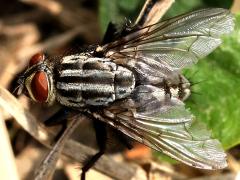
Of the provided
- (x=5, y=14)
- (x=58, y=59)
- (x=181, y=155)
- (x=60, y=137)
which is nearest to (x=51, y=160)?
(x=60, y=137)

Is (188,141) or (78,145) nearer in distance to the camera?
(188,141)

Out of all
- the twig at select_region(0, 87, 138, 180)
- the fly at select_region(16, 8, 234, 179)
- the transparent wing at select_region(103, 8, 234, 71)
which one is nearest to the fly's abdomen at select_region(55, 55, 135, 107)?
the fly at select_region(16, 8, 234, 179)

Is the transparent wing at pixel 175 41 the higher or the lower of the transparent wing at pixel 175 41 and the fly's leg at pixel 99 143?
the higher

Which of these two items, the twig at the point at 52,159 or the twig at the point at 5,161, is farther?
the twig at the point at 52,159

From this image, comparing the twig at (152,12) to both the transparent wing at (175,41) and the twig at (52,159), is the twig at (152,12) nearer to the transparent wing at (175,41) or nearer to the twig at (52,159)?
the transparent wing at (175,41)

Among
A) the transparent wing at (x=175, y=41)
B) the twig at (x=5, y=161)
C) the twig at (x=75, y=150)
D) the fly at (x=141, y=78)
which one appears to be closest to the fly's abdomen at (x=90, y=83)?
the fly at (x=141, y=78)

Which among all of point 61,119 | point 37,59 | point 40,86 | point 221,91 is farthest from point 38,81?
point 221,91

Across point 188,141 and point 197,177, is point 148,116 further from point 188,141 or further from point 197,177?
point 197,177
